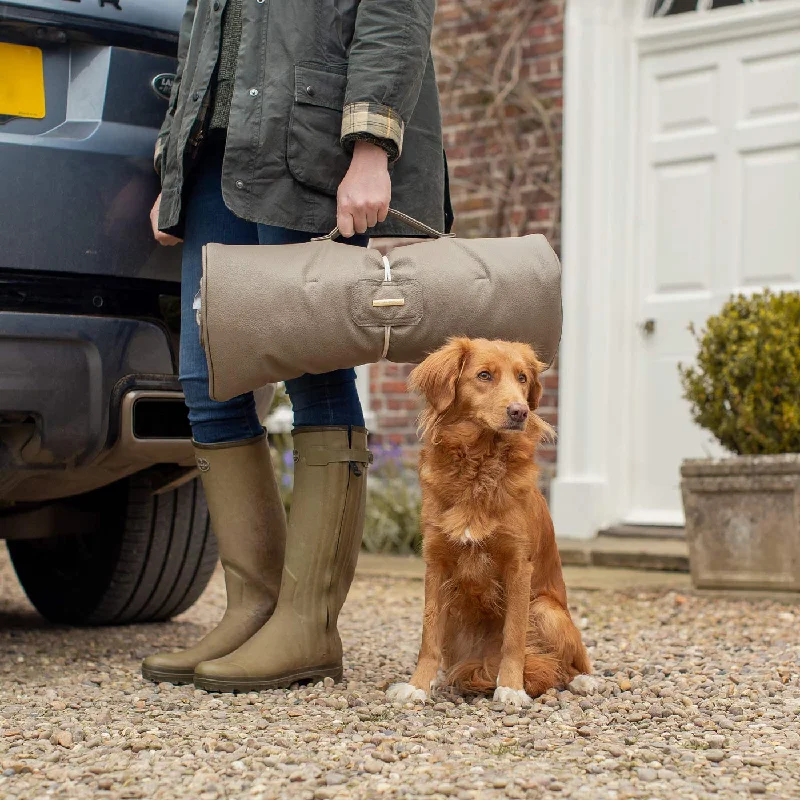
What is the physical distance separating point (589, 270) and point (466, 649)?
142 inches

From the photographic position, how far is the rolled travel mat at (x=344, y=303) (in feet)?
8.10

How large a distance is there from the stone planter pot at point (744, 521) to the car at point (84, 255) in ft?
7.58

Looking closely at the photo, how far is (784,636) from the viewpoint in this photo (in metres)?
3.67

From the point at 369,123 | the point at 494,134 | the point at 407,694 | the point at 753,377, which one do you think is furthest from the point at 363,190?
the point at 494,134

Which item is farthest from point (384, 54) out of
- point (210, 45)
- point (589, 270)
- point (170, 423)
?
point (589, 270)

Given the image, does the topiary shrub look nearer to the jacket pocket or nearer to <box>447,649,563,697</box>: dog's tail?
<box>447,649,563,697</box>: dog's tail

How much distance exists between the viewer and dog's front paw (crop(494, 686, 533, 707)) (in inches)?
99.0

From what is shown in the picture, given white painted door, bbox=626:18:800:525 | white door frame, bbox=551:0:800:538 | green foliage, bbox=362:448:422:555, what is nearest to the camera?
white painted door, bbox=626:18:800:525

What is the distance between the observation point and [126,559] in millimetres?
3432

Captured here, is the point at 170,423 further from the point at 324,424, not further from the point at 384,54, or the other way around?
the point at 384,54

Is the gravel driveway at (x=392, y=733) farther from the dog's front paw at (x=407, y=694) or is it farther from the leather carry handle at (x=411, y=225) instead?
the leather carry handle at (x=411, y=225)

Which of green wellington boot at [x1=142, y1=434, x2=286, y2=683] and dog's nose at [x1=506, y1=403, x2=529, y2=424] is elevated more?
dog's nose at [x1=506, y1=403, x2=529, y2=424]

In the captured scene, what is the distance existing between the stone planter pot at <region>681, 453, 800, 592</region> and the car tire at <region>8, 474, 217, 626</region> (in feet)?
6.36

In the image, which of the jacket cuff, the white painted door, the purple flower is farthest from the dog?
the purple flower
